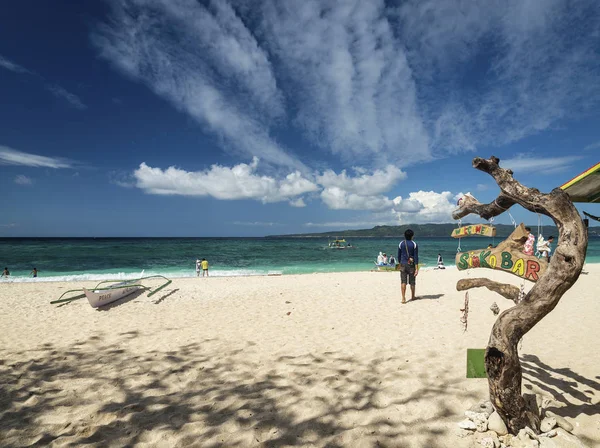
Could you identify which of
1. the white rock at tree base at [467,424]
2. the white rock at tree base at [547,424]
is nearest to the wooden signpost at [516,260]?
the white rock at tree base at [547,424]


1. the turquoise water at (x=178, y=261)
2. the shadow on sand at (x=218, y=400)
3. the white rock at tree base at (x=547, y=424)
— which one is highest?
the white rock at tree base at (x=547, y=424)

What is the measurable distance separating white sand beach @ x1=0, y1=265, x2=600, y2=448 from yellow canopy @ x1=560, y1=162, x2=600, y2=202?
9.22ft

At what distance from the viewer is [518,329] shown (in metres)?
3.01

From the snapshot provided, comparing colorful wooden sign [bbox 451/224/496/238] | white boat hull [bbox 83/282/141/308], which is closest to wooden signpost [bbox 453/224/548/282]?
colorful wooden sign [bbox 451/224/496/238]

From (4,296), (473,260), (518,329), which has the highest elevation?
(473,260)

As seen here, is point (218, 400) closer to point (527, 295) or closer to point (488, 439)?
point (488, 439)

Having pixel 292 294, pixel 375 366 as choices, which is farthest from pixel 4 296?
pixel 375 366

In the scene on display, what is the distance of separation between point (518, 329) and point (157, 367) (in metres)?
5.82

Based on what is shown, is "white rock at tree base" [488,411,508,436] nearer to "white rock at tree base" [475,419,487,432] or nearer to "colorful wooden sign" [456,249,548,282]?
"white rock at tree base" [475,419,487,432]

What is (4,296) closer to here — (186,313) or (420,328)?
(186,313)

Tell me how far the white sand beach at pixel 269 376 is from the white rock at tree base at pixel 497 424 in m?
0.38

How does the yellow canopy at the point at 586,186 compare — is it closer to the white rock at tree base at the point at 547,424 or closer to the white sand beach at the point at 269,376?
the white rock at tree base at the point at 547,424

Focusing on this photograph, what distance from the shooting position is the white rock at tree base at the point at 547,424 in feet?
10.5

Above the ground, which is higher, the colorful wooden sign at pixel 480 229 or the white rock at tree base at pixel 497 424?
the colorful wooden sign at pixel 480 229
